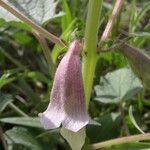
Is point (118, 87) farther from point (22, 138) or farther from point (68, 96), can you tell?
point (68, 96)

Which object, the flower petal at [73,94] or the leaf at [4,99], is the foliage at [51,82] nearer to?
the leaf at [4,99]

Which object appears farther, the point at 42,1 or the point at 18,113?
the point at 18,113

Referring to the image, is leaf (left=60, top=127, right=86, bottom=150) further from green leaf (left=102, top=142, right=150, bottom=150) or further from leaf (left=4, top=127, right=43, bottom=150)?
leaf (left=4, top=127, right=43, bottom=150)

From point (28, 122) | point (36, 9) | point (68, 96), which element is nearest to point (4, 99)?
point (28, 122)

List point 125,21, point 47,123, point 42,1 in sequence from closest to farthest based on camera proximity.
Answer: point 47,123, point 42,1, point 125,21

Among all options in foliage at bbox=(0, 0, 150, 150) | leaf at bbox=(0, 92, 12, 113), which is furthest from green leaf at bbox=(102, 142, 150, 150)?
leaf at bbox=(0, 92, 12, 113)

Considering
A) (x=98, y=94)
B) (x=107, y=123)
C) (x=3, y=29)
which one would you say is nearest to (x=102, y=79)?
(x=98, y=94)

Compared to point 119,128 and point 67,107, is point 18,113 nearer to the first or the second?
point 119,128

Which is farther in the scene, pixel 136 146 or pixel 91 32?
pixel 136 146
